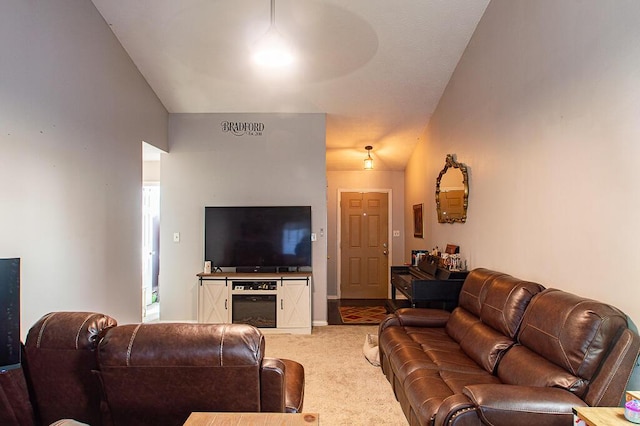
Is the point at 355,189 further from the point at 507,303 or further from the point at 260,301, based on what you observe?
the point at 507,303

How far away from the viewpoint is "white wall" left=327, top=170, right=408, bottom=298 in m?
6.69

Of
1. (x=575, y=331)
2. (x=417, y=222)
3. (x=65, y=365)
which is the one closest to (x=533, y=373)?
(x=575, y=331)

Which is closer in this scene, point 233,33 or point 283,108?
point 233,33

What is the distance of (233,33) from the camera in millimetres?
3512

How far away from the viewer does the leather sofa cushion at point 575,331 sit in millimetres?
1633

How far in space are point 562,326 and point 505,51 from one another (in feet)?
7.37

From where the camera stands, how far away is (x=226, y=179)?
485cm

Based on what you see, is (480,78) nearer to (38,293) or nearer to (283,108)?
(283,108)

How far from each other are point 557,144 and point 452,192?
1818mm

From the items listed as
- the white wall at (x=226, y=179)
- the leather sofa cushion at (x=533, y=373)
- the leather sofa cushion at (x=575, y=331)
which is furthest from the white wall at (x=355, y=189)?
the leather sofa cushion at (x=575, y=331)

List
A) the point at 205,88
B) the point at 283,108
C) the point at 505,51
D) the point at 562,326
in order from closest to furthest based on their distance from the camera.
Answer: the point at 562,326
the point at 505,51
the point at 205,88
the point at 283,108

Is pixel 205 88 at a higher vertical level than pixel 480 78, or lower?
higher

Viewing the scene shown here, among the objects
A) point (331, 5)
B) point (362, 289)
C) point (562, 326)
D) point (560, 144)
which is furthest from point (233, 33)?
point (362, 289)

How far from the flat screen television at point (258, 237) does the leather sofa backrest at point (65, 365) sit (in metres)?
3.16
